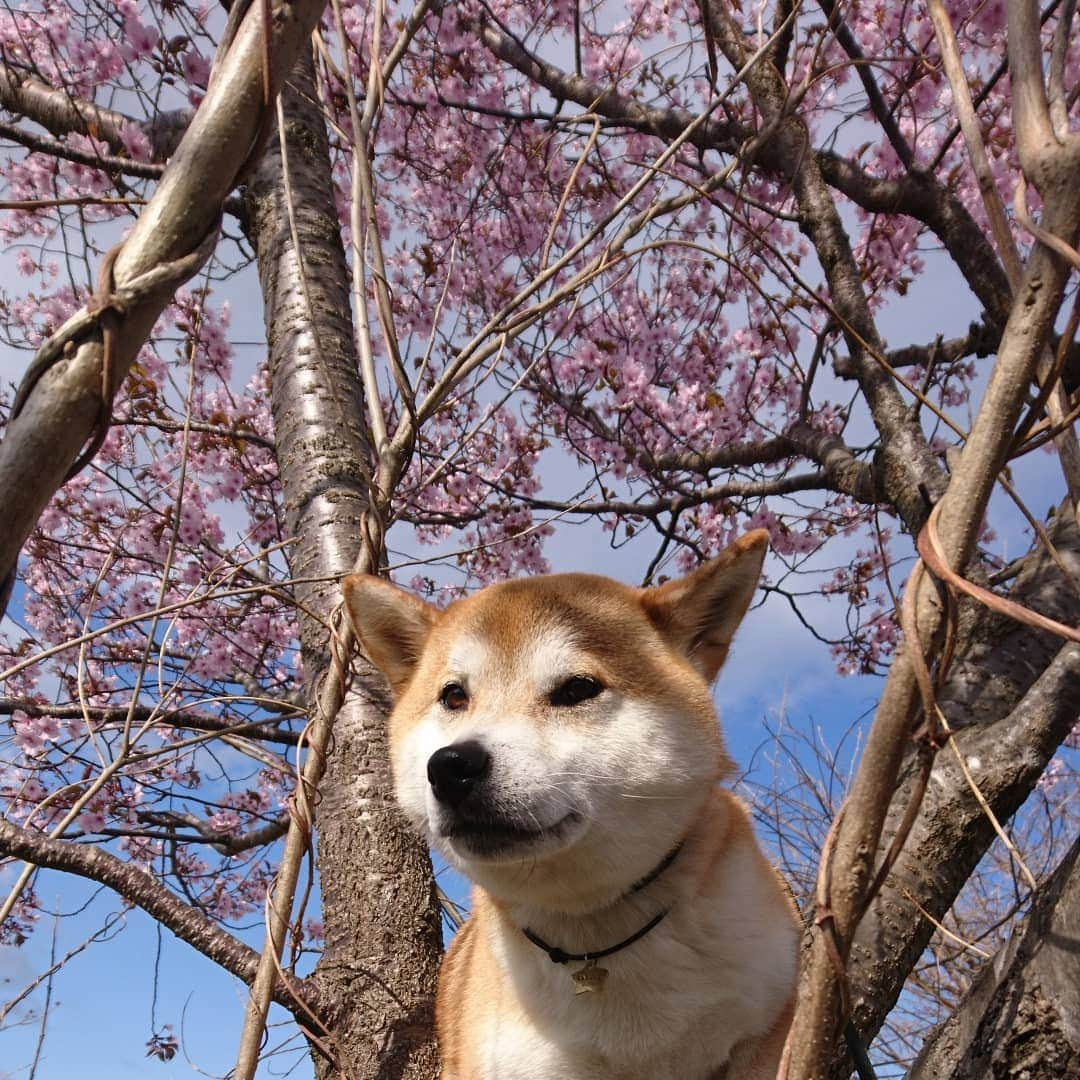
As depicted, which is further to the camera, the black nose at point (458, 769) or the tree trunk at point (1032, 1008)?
the black nose at point (458, 769)

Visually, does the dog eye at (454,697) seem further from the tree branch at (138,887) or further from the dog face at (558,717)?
the tree branch at (138,887)

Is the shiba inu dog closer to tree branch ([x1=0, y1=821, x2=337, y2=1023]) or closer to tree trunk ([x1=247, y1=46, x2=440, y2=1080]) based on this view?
tree trunk ([x1=247, y1=46, x2=440, y2=1080])

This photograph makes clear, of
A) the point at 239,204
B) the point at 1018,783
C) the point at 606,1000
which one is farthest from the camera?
the point at 239,204

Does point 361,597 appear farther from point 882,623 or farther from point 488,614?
point 882,623

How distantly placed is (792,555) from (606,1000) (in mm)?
5586

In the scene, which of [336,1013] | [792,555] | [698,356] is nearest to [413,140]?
[698,356]

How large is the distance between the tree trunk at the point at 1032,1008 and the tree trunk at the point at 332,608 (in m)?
1.45

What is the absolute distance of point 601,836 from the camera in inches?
68.0

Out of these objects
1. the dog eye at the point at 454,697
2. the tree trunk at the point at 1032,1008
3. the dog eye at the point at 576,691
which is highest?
the dog eye at the point at 454,697

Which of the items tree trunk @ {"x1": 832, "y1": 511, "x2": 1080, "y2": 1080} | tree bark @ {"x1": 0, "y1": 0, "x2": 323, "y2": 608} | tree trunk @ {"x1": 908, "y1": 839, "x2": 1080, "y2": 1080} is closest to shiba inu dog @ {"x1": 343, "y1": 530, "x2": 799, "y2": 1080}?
tree trunk @ {"x1": 832, "y1": 511, "x2": 1080, "y2": 1080}

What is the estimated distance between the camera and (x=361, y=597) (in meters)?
2.14

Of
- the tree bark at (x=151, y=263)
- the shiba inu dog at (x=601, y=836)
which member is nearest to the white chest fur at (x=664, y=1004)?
the shiba inu dog at (x=601, y=836)

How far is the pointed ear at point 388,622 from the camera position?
212 centimetres

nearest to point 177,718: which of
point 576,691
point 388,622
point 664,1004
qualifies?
point 388,622
